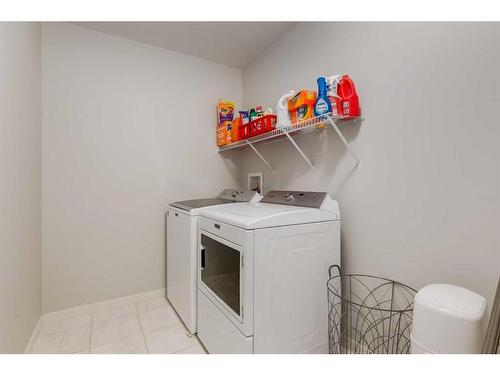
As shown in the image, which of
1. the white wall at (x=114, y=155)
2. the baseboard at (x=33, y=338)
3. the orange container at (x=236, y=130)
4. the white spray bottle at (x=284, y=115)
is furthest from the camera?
the orange container at (x=236, y=130)

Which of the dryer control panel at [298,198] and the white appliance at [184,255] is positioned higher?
the dryer control panel at [298,198]

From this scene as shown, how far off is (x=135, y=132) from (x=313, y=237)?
6.29ft

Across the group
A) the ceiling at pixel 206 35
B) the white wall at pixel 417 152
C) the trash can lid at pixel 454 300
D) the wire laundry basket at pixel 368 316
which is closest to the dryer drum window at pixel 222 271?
the wire laundry basket at pixel 368 316

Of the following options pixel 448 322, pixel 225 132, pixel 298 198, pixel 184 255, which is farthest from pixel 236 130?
pixel 448 322

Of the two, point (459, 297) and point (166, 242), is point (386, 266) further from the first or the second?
point (166, 242)

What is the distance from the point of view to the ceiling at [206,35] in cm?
222

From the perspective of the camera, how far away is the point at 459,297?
105 cm

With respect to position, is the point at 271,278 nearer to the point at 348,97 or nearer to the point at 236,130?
the point at 348,97

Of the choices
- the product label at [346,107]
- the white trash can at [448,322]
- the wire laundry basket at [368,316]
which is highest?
the product label at [346,107]

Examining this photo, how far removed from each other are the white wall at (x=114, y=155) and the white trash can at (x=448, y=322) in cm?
219

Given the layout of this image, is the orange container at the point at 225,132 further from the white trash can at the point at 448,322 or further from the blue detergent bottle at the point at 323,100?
the white trash can at the point at 448,322

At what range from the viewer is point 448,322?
97 cm

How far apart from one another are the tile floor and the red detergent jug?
1.89 meters

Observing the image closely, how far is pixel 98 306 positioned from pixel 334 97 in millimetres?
2623
